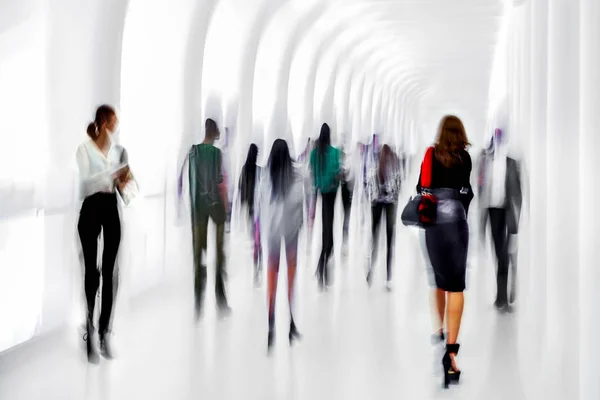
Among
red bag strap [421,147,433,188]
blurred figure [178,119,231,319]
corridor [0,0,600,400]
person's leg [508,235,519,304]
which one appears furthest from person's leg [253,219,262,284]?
person's leg [508,235,519,304]

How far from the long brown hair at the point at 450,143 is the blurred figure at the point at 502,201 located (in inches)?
87.5

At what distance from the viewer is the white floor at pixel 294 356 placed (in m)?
5.59

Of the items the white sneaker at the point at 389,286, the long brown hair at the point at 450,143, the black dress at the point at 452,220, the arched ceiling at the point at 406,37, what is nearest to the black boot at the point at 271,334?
the black dress at the point at 452,220

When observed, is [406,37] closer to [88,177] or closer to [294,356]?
[294,356]

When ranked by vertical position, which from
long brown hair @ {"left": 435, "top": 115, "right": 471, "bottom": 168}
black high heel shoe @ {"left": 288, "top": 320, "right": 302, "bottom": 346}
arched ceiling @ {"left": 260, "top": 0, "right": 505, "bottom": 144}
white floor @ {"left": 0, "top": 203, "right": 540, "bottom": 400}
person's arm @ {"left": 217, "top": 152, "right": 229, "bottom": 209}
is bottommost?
white floor @ {"left": 0, "top": 203, "right": 540, "bottom": 400}

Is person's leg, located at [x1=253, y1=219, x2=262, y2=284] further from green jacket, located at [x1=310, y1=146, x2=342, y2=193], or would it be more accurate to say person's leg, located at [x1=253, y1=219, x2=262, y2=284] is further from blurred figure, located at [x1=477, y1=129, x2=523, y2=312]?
blurred figure, located at [x1=477, y1=129, x2=523, y2=312]

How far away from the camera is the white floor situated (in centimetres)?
559

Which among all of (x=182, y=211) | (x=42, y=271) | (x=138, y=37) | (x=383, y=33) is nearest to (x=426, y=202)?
(x=182, y=211)

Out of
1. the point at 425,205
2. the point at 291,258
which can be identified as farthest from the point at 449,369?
the point at 291,258

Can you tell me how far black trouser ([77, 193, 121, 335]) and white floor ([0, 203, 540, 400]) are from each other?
0.52 m

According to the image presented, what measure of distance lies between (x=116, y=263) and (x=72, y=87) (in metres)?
2.61

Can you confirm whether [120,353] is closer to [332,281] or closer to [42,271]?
[42,271]

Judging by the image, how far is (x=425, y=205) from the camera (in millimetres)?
5980

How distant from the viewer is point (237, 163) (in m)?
14.1
